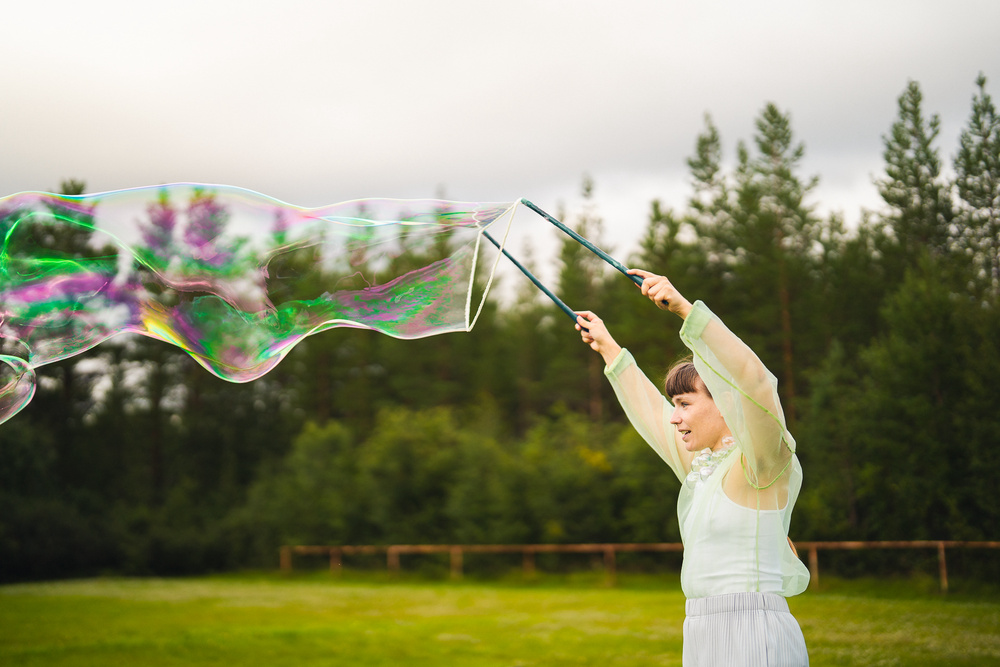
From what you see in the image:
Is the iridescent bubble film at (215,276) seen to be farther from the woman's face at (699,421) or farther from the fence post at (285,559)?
the fence post at (285,559)

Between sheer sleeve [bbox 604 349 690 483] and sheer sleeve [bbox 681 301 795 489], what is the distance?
1.51ft

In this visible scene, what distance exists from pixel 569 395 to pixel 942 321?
1897cm

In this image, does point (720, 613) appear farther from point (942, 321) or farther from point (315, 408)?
point (315, 408)

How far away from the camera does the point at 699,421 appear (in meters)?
2.49

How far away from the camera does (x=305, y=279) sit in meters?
4.60

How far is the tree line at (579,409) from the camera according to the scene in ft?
55.1

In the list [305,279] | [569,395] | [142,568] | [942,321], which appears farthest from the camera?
[569,395]

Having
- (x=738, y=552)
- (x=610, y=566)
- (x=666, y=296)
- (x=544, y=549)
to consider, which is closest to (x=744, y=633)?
(x=738, y=552)

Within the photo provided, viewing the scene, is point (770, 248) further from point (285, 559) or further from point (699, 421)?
point (699, 421)

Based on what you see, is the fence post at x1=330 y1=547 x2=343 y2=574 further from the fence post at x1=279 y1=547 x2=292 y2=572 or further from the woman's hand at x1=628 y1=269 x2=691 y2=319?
the woman's hand at x1=628 y1=269 x2=691 y2=319

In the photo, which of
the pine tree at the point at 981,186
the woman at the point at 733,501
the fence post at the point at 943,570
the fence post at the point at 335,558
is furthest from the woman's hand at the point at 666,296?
the fence post at the point at 335,558

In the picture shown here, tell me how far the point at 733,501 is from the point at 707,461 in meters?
0.19

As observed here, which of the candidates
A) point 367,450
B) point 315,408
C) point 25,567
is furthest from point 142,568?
point 315,408

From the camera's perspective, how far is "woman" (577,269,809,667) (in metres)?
2.16
